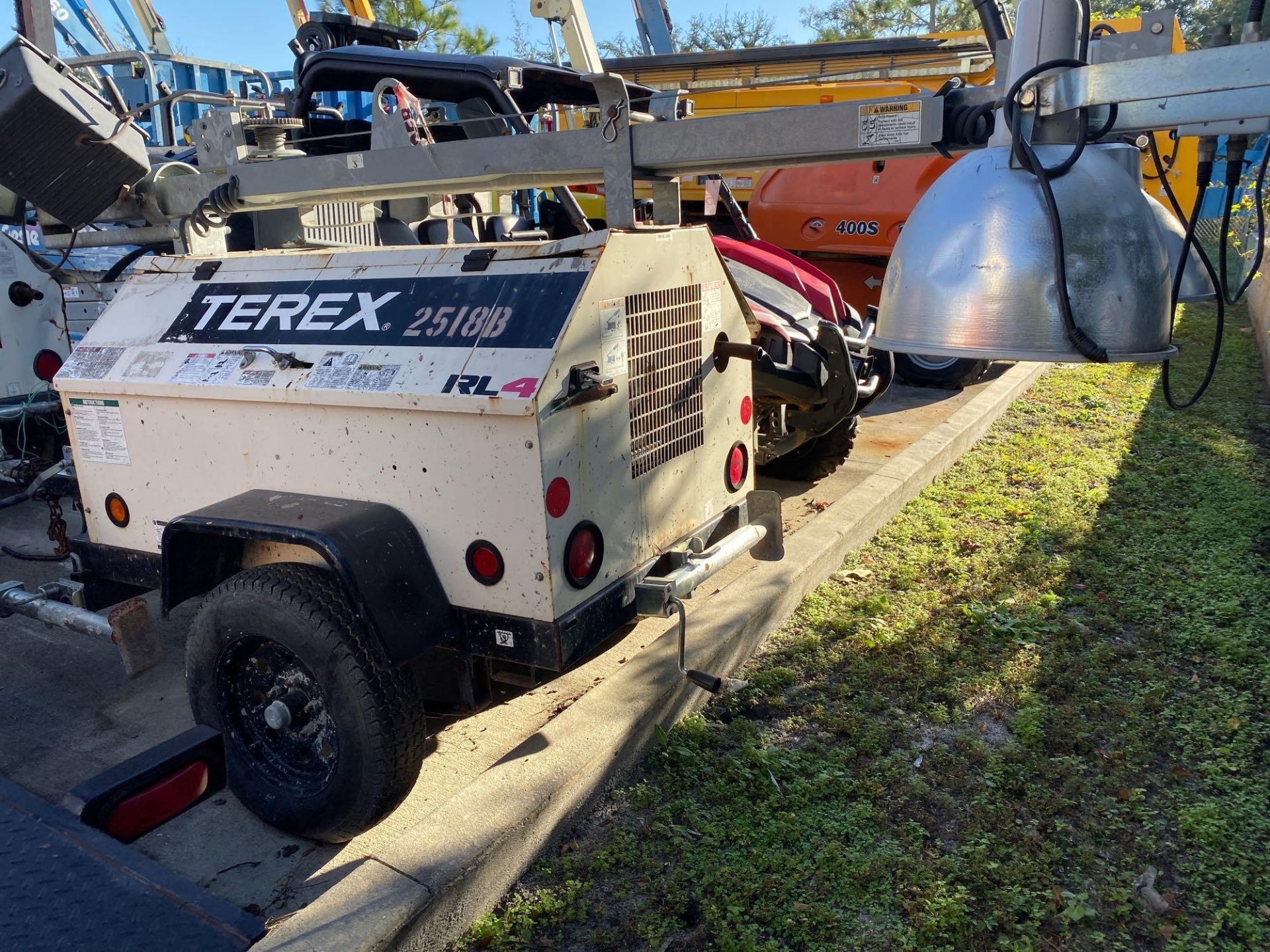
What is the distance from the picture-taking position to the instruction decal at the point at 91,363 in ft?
11.6

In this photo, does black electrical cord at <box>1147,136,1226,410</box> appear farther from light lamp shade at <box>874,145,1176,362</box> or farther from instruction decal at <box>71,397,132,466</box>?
instruction decal at <box>71,397,132,466</box>

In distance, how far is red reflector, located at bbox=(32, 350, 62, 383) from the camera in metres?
6.48

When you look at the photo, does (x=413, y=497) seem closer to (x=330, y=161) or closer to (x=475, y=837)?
(x=475, y=837)

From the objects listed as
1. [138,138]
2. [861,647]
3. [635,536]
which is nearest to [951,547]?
[861,647]

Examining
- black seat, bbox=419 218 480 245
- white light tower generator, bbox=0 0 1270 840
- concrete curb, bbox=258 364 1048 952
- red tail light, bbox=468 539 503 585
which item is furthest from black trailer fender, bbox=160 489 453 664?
black seat, bbox=419 218 480 245

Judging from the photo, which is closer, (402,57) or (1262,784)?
(1262,784)

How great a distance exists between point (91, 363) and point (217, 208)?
2.44 feet

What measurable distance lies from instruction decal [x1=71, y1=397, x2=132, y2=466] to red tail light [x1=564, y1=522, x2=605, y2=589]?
1.78 meters

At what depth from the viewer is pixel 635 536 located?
3318mm

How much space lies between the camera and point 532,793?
9.54 feet

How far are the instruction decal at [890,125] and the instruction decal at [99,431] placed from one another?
274cm

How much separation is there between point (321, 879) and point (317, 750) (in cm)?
37

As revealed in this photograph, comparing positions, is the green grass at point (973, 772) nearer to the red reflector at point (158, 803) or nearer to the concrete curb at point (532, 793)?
the concrete curb at point (532, 793)

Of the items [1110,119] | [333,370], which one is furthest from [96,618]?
[1110,119]
